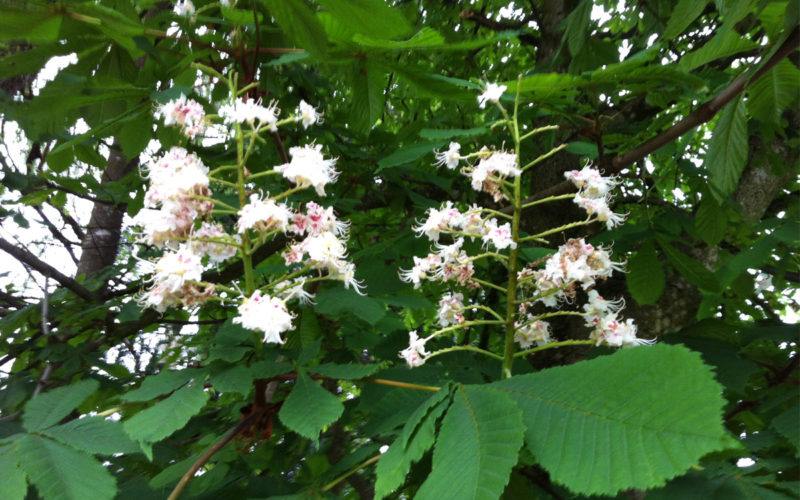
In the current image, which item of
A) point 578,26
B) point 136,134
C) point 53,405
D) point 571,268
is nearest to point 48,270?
point 136,134

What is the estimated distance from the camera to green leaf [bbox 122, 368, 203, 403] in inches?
36.1

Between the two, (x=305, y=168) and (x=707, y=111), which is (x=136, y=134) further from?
(x=707, y=111)

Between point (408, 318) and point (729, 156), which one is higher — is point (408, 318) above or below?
above

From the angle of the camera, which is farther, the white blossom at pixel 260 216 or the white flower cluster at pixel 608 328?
the white flower cluster at pixel 608 328

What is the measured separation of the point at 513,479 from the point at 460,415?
27 cm

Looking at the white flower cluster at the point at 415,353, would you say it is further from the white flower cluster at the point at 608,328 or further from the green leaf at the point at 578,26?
the green leaf at the point at 578,26

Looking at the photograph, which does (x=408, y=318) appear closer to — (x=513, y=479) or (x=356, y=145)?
(x=356, y=145)

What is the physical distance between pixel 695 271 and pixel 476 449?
3.07 ft

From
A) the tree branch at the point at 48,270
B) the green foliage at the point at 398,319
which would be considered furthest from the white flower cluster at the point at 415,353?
the tree branch at the point at 48,270

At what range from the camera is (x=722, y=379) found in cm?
125

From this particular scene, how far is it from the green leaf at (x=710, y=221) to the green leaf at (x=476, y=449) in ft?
3.70

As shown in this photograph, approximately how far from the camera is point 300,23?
37.8 inches

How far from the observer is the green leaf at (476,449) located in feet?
2.11

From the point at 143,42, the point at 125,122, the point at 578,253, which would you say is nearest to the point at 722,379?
the point at 578,253
